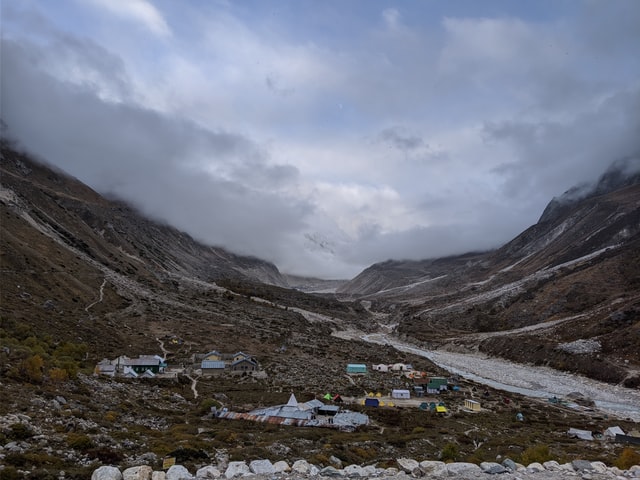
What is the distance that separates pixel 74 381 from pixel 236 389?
21470 millimetres

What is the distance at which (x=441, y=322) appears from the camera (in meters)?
179

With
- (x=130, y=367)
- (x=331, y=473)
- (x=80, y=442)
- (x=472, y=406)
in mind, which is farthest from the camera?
(x=472, y=406)

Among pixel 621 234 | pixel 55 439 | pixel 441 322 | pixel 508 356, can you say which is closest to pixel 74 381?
pixel 55 439

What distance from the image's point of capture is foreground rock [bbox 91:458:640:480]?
13469 mm

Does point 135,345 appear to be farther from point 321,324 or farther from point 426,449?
point 321,324

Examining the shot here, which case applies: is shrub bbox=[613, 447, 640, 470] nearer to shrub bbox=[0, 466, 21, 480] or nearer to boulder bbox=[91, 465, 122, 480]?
boulder bbox=[91, 465, 122, 480]

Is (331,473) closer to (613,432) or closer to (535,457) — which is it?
(535,457)

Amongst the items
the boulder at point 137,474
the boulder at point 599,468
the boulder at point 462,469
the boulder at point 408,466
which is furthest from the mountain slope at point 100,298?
the boulder at point 599,468

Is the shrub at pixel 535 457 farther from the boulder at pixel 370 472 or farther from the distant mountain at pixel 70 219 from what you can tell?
the distant mountain at pixel 70 219

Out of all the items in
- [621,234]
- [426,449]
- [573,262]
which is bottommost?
[426,449]

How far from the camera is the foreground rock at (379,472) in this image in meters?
13.5

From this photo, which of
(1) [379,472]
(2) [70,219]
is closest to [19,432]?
(1) [379,472]

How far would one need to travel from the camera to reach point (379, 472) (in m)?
15.1

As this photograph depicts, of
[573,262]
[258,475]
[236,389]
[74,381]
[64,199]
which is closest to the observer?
[258,475]
